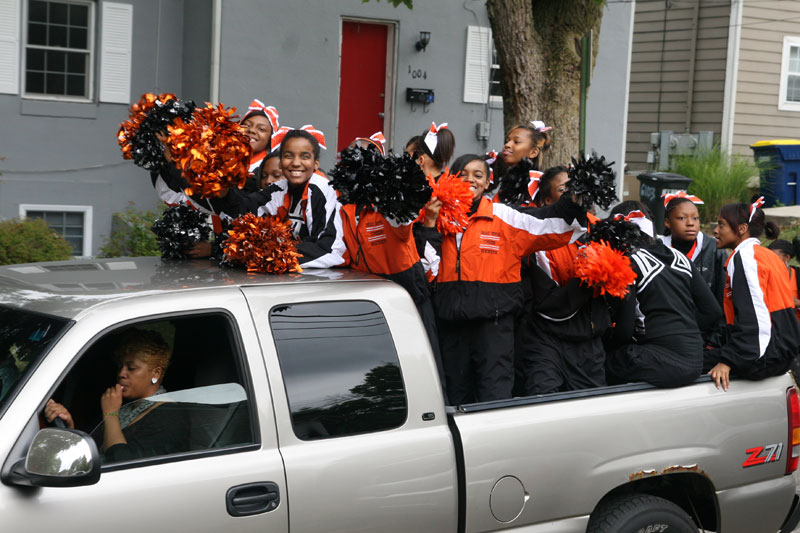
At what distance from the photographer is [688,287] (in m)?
4.71

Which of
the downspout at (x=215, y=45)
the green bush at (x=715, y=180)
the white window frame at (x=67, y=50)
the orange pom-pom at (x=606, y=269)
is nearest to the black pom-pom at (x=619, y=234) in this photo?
the orange pom-pom at (x=606, y=269)

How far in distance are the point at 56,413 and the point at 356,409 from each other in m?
1.02

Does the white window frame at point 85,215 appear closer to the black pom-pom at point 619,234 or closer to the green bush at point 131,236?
the green bush at point 131,236

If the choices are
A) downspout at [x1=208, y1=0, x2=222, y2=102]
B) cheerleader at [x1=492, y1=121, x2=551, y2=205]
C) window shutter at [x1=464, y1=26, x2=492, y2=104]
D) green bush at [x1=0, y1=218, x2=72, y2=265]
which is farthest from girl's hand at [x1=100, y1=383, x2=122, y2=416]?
window shutter at [x1=464, y1=26, x2=492, y2=104]

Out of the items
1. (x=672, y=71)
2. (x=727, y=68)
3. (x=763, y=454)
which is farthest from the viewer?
(x=672, y=71)

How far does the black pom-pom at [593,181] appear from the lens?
388cm

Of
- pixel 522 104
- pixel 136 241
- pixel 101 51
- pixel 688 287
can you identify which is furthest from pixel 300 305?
pixel 101 51

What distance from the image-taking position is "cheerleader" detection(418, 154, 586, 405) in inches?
175

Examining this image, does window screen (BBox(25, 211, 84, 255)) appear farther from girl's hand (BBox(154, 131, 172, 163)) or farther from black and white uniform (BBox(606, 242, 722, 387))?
black and white uniform (BBox(606, 242, 722, 387))

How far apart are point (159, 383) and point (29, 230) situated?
6.05m

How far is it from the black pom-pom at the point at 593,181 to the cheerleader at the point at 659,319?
2.18 ft

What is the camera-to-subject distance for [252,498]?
304 cm

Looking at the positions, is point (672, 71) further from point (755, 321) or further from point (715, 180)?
point (755, 321)

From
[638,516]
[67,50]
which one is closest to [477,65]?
[67,50]
